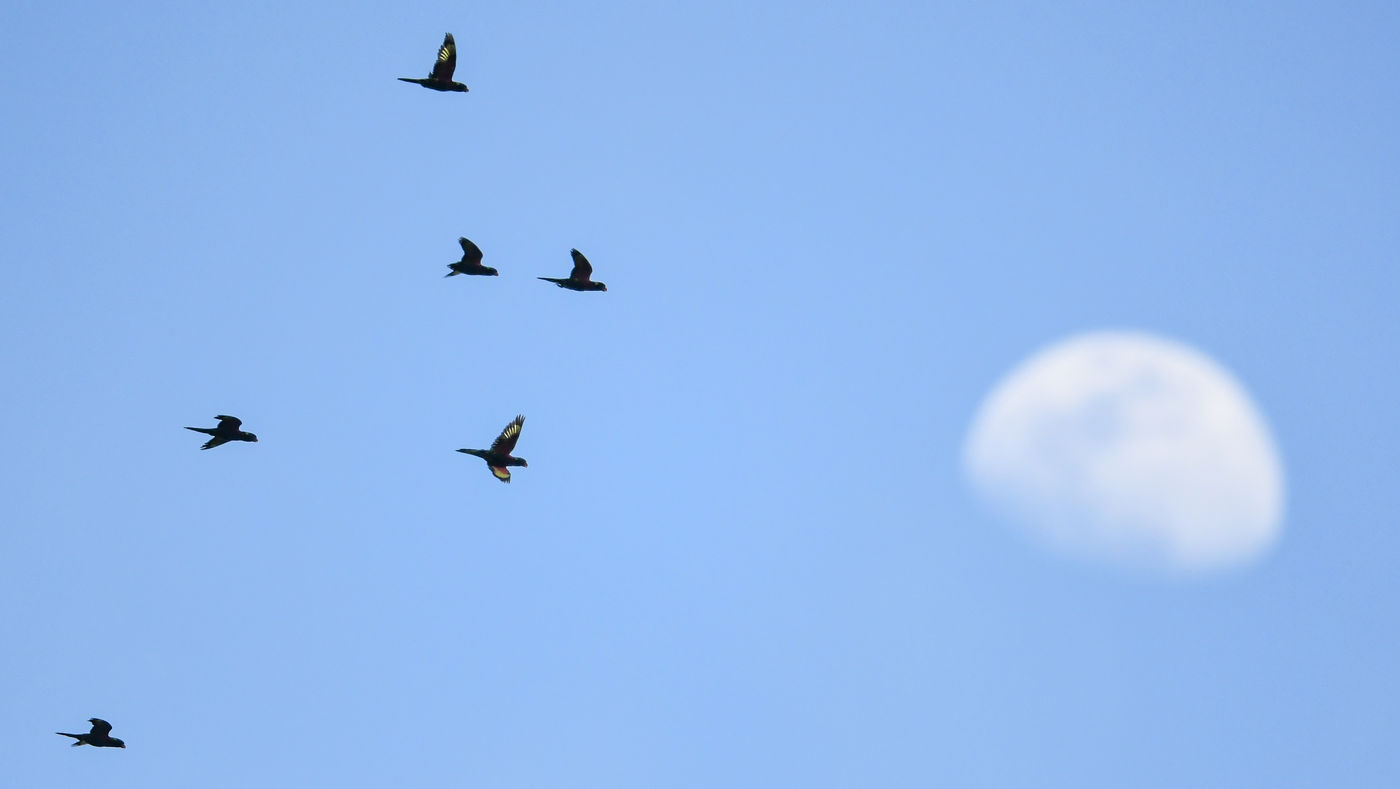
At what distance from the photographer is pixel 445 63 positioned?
4653cm

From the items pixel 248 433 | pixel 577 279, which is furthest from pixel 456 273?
pixel 248 433

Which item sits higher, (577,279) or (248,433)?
(577,279)

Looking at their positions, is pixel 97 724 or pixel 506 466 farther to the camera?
pixel 506 466

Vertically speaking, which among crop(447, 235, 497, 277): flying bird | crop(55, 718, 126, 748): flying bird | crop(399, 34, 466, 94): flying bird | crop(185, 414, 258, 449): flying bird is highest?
crop(399, 34, 466, 94): flying bird

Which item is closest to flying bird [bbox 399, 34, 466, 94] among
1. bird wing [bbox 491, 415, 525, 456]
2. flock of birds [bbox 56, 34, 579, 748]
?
flock of birds [bbox 56, 34, 579, 748]

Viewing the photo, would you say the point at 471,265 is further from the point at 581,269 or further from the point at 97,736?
the point at 97,736

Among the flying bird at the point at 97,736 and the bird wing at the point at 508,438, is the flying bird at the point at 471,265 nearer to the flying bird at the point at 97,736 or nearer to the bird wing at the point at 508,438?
the bird wing at the point at 508,438

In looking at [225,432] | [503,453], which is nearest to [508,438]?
[503,453]

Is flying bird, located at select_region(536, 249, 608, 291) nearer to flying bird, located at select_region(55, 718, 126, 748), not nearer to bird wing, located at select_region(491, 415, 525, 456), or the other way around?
bird wing, located at select_region(491, 415, 525, 456)

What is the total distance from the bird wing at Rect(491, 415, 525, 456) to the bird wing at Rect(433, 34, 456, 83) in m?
13.4

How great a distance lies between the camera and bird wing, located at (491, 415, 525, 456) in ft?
154

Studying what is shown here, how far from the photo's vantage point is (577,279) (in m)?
49.2

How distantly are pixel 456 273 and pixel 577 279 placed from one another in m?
5.20

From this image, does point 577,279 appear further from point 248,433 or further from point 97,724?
point 97,724
